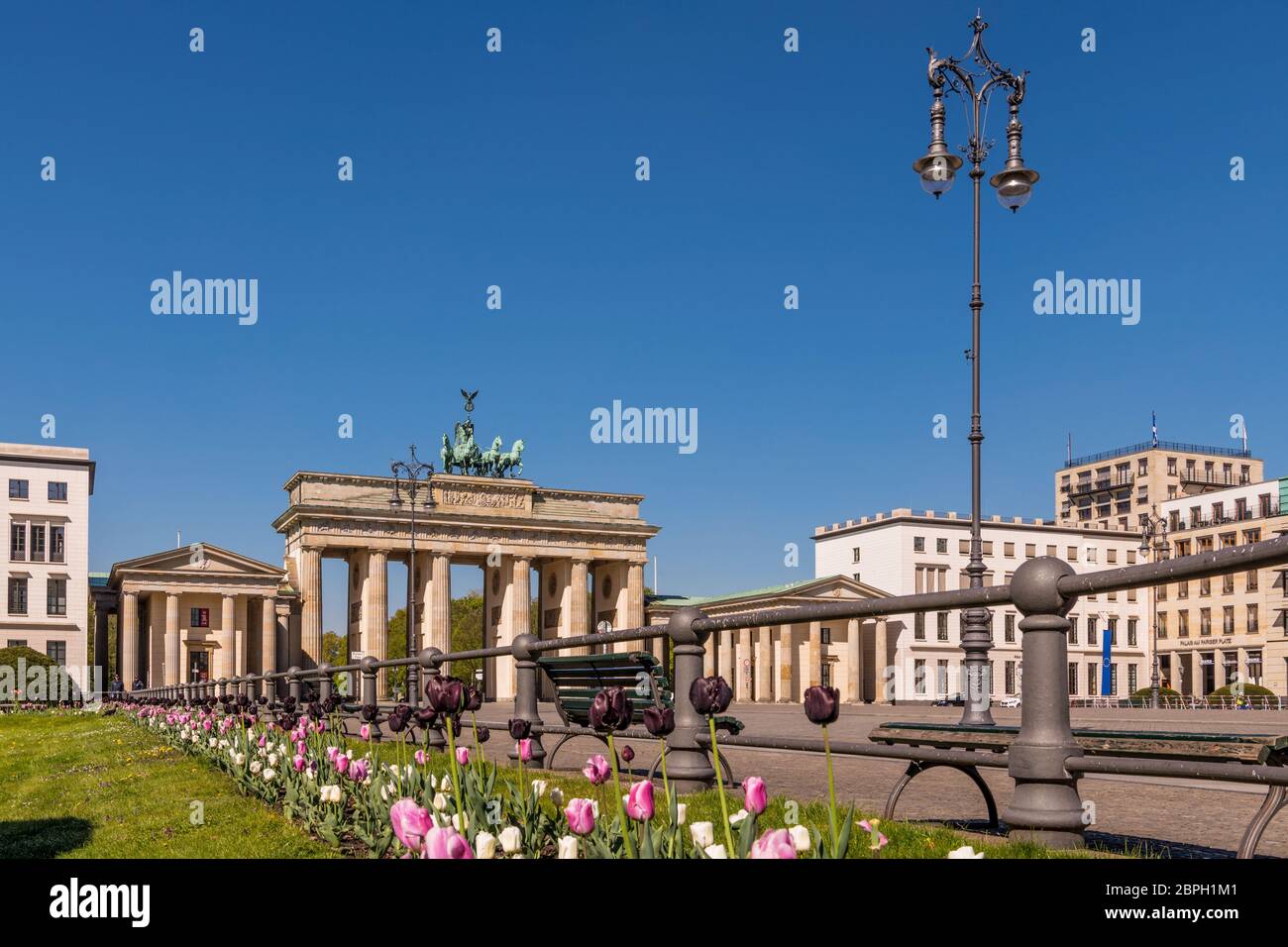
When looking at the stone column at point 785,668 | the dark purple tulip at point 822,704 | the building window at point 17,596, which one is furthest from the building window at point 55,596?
the dark purple tulip at point 822,704

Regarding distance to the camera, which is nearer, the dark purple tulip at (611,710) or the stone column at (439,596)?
the dark purple tulip at (611,710)

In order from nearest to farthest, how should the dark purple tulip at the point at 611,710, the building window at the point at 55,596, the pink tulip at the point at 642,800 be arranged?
the pink tulip at the point at 642,800 < the dark purple tulip at the point at 611,710 < the building window at the point at 55,596

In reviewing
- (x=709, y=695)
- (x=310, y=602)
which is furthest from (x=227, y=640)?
(x=709, y=695)

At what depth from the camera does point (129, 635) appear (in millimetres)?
84125

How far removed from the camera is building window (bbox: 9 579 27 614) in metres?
86.2

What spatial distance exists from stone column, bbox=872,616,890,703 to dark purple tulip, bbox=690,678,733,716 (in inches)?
4004

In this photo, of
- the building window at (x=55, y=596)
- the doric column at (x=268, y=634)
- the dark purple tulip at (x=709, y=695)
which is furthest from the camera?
the building window at (x=55, y=596)

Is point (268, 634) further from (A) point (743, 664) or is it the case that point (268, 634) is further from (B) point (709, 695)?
(B) point (709, 695)

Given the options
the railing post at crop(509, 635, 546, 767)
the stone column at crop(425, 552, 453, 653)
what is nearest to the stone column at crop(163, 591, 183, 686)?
the stone column at crop(425, 552, 453, 653)

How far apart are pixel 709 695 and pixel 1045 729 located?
6.15ft

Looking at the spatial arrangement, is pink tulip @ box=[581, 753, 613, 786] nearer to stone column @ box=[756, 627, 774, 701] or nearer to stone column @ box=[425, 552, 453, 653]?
stone column @ box=[425, 552, 453, 653]

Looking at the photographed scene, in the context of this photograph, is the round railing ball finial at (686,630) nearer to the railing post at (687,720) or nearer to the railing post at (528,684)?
the railing post at (687,720)

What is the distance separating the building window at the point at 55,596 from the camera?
87.4 meters
